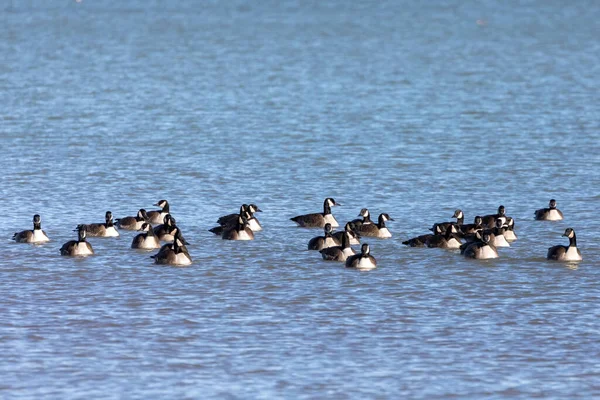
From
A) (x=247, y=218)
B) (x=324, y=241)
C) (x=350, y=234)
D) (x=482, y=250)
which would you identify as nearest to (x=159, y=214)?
(x=247, y=218)

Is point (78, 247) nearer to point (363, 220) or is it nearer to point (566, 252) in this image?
point (363, 220)

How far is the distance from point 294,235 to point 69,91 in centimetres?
3434

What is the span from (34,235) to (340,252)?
6478 millimetres

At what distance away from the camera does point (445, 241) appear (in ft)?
88.5

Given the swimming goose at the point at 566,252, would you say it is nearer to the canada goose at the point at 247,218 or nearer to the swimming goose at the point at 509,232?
the swimming goose at the point at 509,232

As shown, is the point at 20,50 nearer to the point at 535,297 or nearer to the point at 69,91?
the point at 69,91

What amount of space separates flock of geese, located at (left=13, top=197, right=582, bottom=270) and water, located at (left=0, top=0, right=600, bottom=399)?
0.29 m

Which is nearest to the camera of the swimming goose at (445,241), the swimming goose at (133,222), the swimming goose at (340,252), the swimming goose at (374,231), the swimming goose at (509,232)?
the swimming goose at (340,252)

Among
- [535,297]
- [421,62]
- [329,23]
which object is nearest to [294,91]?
[421,62]

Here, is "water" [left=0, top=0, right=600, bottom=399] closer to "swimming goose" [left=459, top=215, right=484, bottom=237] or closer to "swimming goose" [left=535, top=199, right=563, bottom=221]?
"swimming goose" [left=535, top=199, right=563, bottom=221]

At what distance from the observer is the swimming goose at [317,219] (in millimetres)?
29188

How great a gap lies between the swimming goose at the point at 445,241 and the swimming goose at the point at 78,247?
7059 millimetres

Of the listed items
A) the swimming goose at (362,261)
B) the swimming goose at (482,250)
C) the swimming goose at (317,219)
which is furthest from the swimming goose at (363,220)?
the swimming goose at (362,261)

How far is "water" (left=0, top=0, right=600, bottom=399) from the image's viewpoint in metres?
18.8
